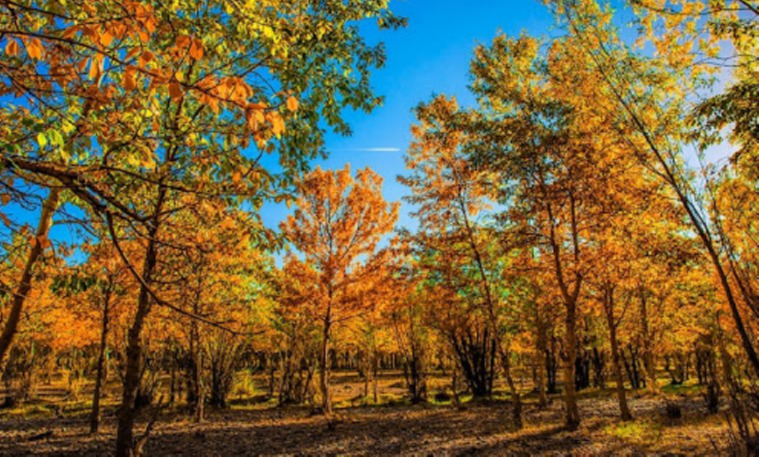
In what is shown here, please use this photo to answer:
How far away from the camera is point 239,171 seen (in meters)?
3.44

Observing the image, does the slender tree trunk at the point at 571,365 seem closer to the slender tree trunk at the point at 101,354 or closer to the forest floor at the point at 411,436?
the forest floor at the point at 411,436

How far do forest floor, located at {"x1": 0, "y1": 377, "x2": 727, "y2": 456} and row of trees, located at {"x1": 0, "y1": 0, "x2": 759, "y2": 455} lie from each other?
135cm

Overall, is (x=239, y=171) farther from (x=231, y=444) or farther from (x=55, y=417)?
(x=55, y=417)

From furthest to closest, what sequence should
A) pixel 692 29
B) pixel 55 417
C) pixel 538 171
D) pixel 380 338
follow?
pixel 380 338 < pixel 55 417 < pixel 538 171 < pixel 692 29

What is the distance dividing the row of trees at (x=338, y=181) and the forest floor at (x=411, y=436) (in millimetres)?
1355

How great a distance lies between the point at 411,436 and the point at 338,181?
10.2 m

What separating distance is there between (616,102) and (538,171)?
12.4ft

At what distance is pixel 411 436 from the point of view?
1381 centimetres

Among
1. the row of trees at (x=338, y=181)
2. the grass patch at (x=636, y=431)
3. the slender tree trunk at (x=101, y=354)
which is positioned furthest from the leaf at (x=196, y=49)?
the grass patch at (x=636, y=431)

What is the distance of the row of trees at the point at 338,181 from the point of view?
9.88 ft

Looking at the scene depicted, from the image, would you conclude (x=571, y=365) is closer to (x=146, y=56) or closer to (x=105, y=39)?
(x=146, y=56)

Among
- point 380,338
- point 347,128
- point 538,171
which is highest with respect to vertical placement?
point 538,171

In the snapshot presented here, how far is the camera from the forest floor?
1033 cm

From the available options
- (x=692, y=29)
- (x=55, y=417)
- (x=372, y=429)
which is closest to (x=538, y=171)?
(x=692, y=29)
